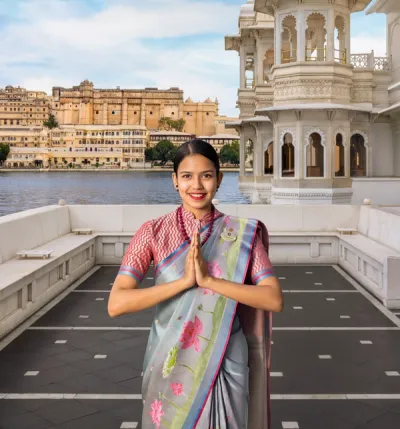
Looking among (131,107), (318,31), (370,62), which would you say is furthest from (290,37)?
(131,107)

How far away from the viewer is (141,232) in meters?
2.02

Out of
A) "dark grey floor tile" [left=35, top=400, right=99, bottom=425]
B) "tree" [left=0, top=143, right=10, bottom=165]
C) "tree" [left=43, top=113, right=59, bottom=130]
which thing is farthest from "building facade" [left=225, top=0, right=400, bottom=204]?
"tree" [left=43, top=113, right=59, bottom=130]

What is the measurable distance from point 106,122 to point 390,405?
122 metres

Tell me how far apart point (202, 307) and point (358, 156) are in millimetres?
15166

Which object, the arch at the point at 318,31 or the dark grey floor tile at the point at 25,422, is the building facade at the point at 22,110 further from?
the dark grey floor tile at the point at 25,422

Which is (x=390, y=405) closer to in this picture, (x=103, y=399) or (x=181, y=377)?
(x=103, y=399)

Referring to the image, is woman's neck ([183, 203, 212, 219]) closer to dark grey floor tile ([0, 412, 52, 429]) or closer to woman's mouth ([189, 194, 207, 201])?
woman's mouth ([189, 194, 207, 201])

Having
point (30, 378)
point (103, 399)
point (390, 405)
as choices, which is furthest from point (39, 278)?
point (390, 405)

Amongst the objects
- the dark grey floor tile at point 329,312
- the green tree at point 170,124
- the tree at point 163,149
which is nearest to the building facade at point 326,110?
the dark grey floor tile at point 329,312

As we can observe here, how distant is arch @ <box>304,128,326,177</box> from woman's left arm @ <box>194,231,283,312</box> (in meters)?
12.9

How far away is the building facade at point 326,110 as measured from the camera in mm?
14336

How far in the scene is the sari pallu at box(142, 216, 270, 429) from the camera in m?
1.84

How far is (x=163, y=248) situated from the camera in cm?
198

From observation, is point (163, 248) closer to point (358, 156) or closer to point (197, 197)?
point (197, 197)
